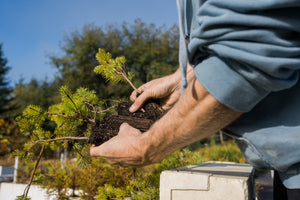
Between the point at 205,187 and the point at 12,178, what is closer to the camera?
the point at 205,187

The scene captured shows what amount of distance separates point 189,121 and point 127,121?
2.23ft

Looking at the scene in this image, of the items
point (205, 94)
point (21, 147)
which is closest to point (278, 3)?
point (205, 94)

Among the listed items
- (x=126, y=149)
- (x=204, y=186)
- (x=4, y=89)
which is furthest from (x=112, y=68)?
(x=4, y=89)

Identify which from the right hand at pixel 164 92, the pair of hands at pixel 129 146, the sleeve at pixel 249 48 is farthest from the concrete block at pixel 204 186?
the sleeve at pixel 249 48

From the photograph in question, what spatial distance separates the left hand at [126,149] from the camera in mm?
813

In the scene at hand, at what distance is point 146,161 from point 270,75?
519mm

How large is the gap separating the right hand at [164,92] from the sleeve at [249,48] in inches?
26.2

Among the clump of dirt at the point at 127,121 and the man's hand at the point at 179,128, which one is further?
the clump of dirt at the point at 127,121

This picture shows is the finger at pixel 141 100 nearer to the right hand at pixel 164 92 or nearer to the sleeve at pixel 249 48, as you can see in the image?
the right hand at pixel 164 92

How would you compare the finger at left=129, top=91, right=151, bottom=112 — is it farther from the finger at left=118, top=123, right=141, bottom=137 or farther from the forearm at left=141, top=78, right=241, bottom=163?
the forearm at left=141, top=78, right=241, bottom=163

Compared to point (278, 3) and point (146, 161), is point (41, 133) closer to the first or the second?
point (146, 161)

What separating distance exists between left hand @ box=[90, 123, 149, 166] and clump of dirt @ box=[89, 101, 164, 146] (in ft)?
0.78

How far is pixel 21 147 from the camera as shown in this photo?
6.78ft

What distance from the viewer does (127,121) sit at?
1.27 m
